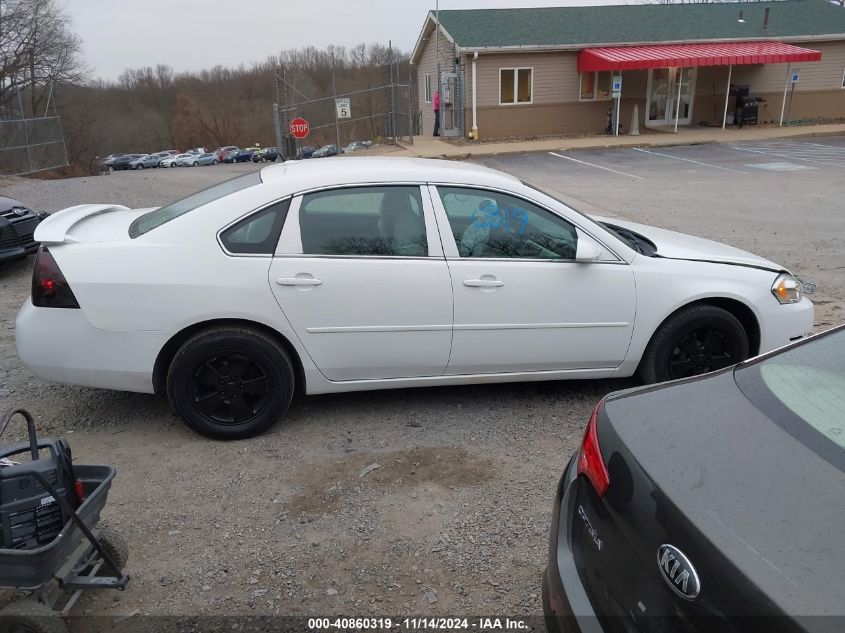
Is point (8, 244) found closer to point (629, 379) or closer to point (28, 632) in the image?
point (28, 632)

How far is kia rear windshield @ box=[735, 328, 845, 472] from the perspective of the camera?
1.80 meters

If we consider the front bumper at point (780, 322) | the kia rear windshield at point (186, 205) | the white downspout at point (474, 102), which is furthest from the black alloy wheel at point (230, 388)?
the white downspout at point (474, 102)

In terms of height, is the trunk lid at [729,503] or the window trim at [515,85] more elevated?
the window trim at [515,85]

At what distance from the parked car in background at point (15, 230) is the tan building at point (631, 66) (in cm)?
1803

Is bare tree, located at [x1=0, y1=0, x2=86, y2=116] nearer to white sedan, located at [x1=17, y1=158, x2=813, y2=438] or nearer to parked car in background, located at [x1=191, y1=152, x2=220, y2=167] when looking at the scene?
parked car in background, located at [x1=191, y1=152, x2=220, y2=167]

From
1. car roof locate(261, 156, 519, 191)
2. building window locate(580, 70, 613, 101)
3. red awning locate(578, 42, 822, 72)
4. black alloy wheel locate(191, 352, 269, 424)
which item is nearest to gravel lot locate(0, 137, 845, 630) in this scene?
black alloy wheel locate(191, 352, 269, 424)

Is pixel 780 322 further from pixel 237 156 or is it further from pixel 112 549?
pixel 237 156

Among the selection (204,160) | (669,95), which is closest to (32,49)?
(204,160)

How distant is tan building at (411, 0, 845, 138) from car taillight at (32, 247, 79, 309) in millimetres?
21285

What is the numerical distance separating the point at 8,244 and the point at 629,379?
6726 mm

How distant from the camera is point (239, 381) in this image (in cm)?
375

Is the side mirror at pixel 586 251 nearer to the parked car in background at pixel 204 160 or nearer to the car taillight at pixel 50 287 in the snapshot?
the car taillight at pixel 50 287

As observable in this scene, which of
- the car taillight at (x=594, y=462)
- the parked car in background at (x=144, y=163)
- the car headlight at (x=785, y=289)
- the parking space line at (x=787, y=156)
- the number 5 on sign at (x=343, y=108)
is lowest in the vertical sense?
the parked car in background at (x=144, y=163)

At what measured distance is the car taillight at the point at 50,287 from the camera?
3.57 m
